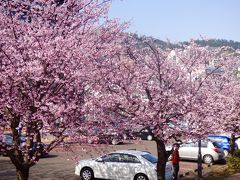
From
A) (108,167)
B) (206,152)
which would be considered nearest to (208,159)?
Result: (206,152)

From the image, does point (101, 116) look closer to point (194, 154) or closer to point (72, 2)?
point (72, 2)

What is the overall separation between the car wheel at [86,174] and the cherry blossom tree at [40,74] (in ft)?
29.0

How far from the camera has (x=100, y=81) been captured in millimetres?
10844

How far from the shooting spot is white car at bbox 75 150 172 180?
653 inches

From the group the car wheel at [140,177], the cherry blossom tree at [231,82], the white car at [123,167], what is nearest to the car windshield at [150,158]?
the white car at [123,167]

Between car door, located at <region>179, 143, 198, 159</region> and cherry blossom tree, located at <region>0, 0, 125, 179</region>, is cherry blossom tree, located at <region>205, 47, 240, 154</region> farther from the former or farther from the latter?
cherry blossom tree, located at <region>0, 0, 125, 179</region>

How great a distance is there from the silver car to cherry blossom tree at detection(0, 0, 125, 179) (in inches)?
638

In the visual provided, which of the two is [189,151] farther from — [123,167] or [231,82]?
[123,167]

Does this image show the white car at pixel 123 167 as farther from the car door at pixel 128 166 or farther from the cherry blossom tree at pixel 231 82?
the cherry blossom tree at pixel 231 82

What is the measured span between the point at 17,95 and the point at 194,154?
18179 millimetres

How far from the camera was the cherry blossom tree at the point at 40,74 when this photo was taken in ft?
25.4

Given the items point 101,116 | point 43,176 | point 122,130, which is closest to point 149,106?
point 122,130

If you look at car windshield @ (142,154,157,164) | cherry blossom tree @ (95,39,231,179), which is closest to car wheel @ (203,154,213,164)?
car windshield @ (142,154,157,164)

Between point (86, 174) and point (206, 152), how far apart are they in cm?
972
